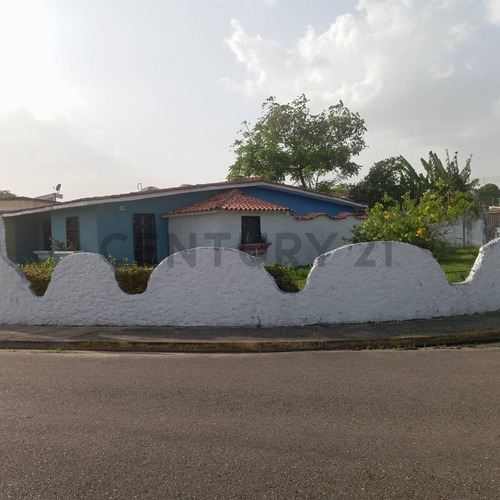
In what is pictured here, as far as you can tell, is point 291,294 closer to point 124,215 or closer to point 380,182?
point 124,215

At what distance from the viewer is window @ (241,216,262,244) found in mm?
14016

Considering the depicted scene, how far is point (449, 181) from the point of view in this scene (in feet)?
69.5

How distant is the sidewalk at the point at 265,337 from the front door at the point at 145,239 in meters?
6.40

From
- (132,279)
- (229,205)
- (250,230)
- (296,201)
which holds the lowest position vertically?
(132,279)

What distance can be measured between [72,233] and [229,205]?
19.3 ft

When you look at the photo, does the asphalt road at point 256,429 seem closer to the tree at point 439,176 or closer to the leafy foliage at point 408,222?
the leafy foliage at point 408,222

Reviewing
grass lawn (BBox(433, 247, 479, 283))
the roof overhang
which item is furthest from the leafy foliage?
the roof overhang

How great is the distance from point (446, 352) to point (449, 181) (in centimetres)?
1744

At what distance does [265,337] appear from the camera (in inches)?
273

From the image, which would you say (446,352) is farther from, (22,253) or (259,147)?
(259,147)

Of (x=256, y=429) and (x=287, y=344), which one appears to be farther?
(x=287, y=344)

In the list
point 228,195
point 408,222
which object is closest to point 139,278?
point 228,195

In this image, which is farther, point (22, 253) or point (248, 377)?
point (22, 253)

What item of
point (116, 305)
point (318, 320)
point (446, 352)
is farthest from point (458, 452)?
point (116, 305)
